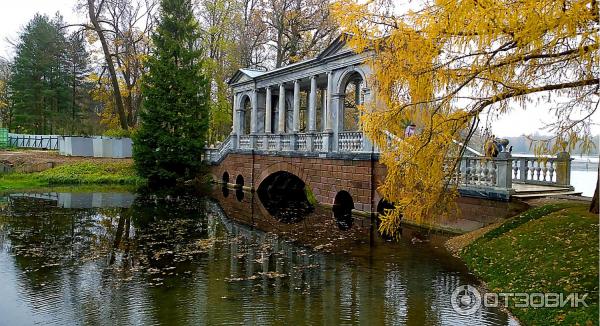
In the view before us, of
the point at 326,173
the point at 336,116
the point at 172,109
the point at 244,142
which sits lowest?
the point at 326,173

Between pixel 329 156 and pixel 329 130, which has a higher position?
pixel 329 130

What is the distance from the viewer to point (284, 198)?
70.8ft

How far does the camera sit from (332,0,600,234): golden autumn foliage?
227 inches

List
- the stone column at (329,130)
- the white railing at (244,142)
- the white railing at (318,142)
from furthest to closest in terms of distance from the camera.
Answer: the white railing at (244,142) < the white railing at (318,142) < the stone column at (329,130)

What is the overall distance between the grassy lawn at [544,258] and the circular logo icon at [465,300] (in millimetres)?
328

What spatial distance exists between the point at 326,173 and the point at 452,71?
414 inches

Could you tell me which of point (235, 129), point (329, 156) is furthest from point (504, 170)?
point (235, 129)

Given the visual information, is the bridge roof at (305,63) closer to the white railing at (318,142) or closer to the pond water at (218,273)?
the white railing at (318,142)

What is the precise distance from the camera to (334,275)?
8.47 meters

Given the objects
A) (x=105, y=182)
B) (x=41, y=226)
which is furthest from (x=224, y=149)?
(x=41, y=226)

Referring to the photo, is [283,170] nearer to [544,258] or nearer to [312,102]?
[312,102]

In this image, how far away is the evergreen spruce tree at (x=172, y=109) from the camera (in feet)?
86.6

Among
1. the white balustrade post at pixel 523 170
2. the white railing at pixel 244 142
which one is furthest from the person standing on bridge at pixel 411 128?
the white railing at pixel 244 142

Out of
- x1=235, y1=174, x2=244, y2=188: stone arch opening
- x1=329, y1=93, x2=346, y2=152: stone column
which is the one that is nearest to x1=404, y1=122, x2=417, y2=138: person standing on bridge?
x1=329, y1=93, x2=346, y2=152: stone column
